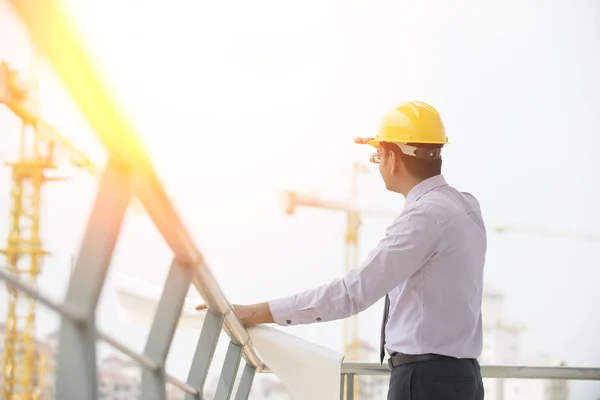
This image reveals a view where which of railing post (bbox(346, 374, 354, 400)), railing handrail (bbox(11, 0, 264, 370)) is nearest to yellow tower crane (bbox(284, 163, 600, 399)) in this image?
railing post (bbox(346, 374, 354, 400))

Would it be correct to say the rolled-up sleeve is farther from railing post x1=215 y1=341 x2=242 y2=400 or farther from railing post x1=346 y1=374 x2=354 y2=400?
railing post x1=346 y1=374 x2=354 y2=400

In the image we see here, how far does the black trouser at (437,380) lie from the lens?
1503 millimetres

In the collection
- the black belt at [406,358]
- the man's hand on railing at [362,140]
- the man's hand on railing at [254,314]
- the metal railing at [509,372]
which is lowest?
the metal railing at [509,372]

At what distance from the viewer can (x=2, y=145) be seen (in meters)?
0.79

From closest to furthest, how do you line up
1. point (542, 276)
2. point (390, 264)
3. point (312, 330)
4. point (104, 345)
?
1. point (104, 345)
2. point (390, 264)
3. point (312, 330)
4. point (542, 276)

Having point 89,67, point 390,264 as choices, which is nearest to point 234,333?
point 390,264

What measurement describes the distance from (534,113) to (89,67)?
36.2 m

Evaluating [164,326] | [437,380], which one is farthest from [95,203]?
[437,380]

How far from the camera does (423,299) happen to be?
1.52 metres

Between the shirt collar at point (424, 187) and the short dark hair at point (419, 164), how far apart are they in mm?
18

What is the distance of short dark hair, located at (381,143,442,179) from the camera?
65.1 inches

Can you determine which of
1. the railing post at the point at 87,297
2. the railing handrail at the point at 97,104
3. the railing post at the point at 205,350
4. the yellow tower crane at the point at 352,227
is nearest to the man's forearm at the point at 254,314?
the railing post at the point at 205,350

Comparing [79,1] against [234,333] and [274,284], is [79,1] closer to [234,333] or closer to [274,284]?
[234,333]

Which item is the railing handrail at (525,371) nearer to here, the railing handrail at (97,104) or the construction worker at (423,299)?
the construction worker at (423,299)
